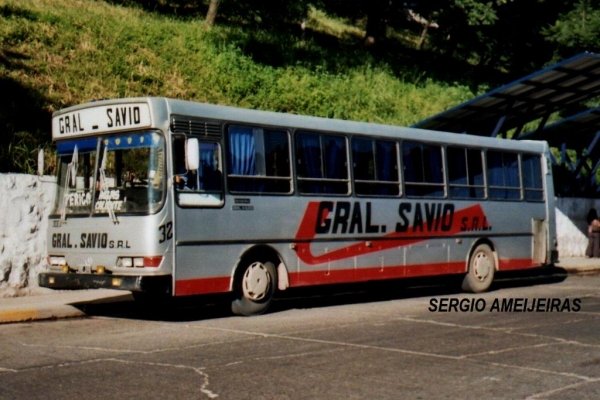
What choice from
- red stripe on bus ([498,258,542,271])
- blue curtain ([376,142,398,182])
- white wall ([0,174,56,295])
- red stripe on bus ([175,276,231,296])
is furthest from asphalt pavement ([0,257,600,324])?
red stripe on bus ([498,258,542,271])

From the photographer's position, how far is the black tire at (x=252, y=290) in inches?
492

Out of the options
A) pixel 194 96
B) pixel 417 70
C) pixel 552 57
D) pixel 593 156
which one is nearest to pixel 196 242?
pixel 194 96

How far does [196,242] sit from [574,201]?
18.6 meters

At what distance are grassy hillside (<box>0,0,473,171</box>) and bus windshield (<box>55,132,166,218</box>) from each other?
529 centimetres

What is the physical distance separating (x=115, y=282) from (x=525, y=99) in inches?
621

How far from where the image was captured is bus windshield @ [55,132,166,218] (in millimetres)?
11508

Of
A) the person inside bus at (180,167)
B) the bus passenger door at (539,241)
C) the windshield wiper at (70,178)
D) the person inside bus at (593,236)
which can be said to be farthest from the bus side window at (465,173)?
the person inside bus at (593,236)

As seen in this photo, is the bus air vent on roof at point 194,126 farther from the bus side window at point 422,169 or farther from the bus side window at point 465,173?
the bus side window at point 465,173

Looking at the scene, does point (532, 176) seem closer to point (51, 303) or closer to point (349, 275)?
point (349, 275)

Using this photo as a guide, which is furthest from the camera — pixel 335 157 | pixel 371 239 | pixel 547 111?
pixel 547 111

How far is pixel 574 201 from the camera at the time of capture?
27453 mm

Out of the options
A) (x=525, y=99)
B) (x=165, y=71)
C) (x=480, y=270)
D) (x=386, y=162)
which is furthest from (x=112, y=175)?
(x=165, y=71)

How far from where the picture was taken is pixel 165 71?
88.7ft

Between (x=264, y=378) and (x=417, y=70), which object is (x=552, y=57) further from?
(x=264, y=378)
